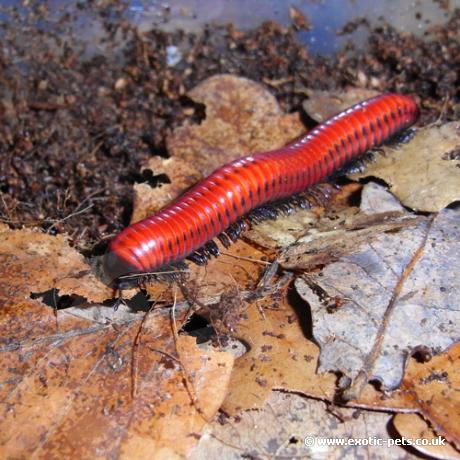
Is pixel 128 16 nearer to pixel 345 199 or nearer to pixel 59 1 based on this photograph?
pixel 59 1

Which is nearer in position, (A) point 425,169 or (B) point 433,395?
(B) point 433,395

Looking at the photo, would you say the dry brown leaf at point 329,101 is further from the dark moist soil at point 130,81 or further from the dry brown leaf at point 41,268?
the dry brown leaf at point 41,268

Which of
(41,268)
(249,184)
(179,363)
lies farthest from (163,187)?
(179,363)

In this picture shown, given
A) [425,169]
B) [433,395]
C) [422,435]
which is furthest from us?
[425,169]

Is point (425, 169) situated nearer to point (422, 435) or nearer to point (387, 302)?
point (387, 302)

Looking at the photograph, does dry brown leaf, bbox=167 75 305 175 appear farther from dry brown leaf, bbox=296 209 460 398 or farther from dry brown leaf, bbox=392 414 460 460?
dry brown leaf, bbox=392 414 460 460

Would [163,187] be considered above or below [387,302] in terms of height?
below
